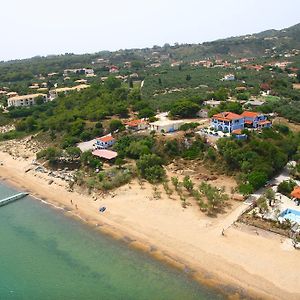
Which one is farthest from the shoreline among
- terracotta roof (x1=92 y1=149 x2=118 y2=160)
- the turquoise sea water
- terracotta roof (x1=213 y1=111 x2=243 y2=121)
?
terracotta roof (x1=213 y1=111 x2=243 y2=121)

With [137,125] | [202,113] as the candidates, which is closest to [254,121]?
[202,113]

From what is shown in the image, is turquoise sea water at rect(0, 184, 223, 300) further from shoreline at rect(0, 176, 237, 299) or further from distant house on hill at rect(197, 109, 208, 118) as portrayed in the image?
distant house on hill at rect(197, 109, 208, 118)

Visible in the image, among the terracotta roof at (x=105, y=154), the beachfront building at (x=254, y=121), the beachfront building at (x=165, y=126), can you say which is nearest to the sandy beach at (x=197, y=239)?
the terracotta roof at (x=105, y=154)

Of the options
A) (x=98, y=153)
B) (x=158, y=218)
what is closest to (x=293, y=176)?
(x=158, y=218)

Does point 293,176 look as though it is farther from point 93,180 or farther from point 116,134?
point 116,134

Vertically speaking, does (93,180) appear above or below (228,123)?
below

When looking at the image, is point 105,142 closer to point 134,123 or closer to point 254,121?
point 134,123
